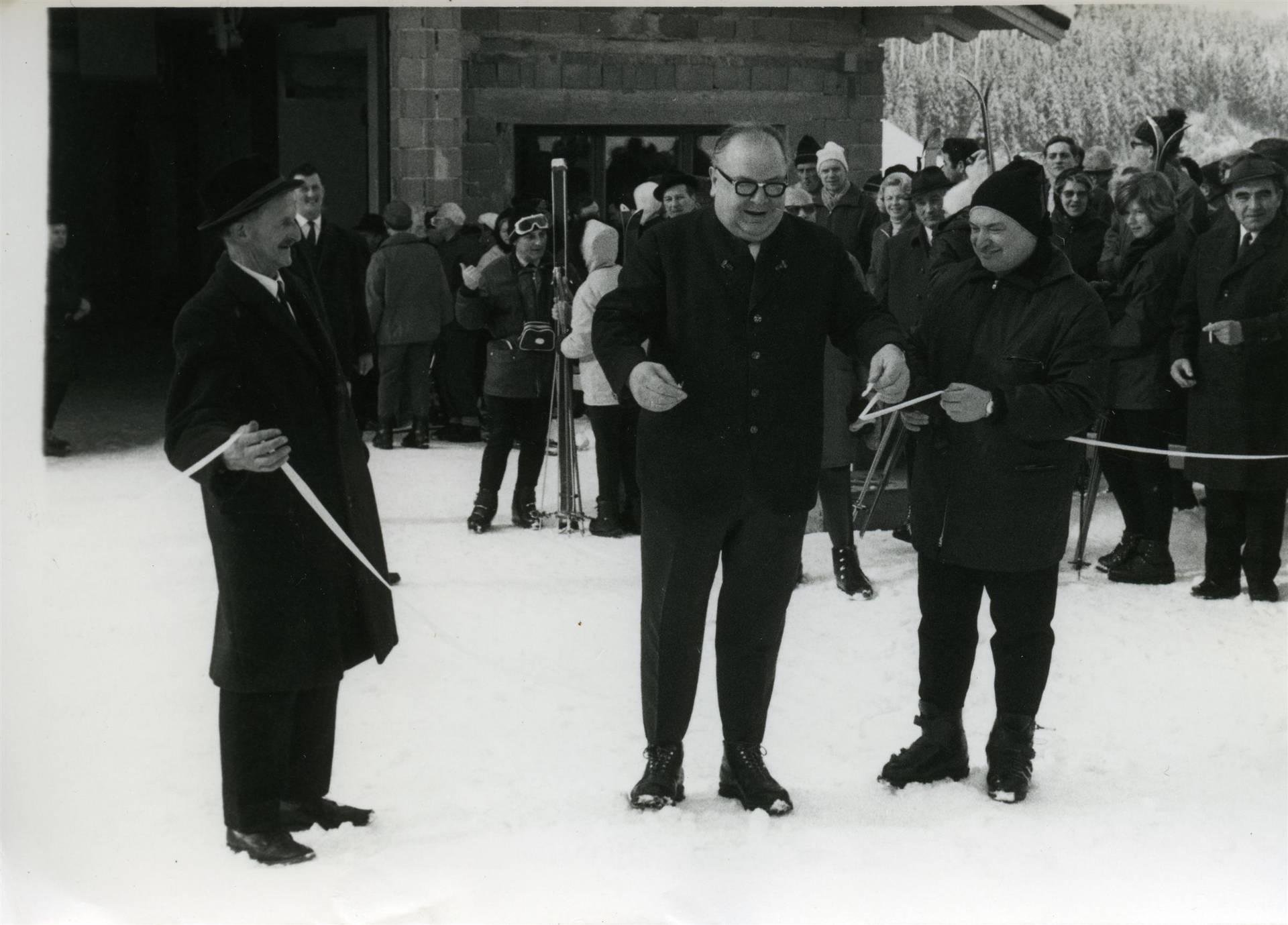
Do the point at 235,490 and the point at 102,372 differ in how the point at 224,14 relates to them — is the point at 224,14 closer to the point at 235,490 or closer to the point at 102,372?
the point at 235,490

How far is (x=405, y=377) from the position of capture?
8188 mm

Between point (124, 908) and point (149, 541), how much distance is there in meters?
1.30

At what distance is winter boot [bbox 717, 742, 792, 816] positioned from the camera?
12.2ft

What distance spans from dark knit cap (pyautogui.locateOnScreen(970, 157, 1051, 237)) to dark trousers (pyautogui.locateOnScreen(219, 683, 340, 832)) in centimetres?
193

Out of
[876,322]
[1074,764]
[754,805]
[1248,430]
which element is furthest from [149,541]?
[1248,430]

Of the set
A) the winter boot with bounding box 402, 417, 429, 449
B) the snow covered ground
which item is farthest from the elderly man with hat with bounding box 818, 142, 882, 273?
the snow covered ground

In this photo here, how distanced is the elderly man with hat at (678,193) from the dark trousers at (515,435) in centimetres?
102

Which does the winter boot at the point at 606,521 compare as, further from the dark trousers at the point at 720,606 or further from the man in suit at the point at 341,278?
the dark trousers at the point at 720,606

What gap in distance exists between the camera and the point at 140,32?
5.12m

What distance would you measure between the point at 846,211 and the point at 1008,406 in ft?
11.8

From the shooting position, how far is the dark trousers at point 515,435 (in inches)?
267

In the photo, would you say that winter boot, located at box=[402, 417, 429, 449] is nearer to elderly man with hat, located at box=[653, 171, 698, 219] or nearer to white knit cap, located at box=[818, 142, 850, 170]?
elderly man with hat, located at box=[653, 171, 698, 219]

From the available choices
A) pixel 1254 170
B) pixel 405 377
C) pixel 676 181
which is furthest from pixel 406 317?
pixel 1254 170

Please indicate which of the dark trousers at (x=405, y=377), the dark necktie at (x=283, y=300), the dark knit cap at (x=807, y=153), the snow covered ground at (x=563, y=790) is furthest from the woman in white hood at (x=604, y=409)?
the dark necktie at (x=283, y=300)
